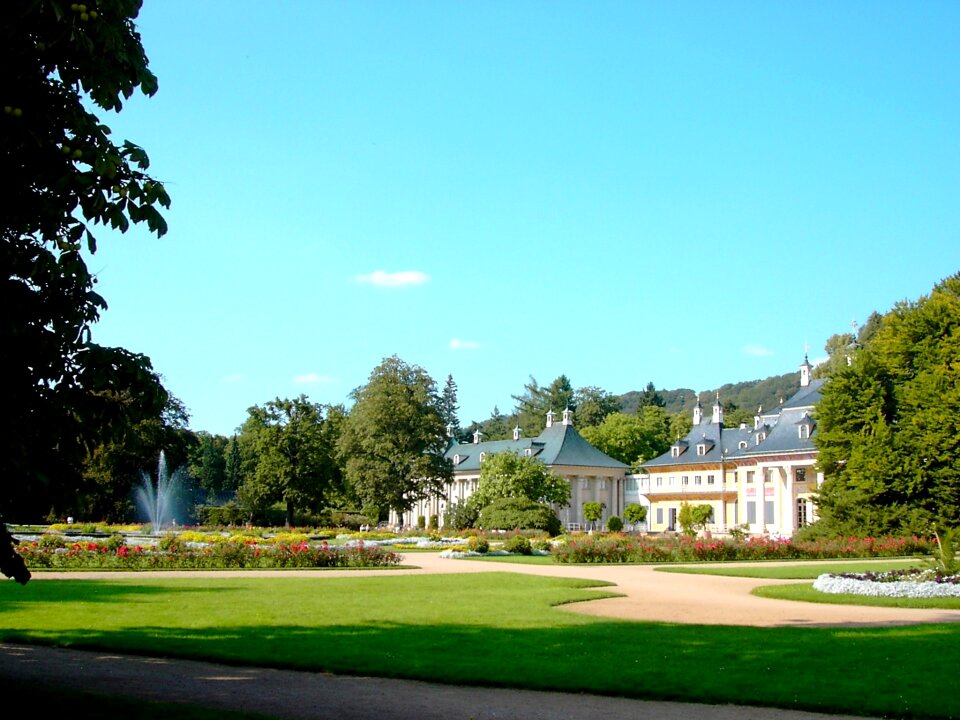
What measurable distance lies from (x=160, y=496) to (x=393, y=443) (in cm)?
1821

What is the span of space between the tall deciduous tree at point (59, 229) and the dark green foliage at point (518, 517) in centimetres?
4346

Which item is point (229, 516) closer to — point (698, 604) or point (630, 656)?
point (698, 604)

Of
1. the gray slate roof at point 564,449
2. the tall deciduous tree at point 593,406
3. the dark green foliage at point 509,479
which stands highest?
the tall deciduous tree at point 593,406

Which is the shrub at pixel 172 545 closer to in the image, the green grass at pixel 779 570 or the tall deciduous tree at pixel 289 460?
the green grass at pixel 779 570

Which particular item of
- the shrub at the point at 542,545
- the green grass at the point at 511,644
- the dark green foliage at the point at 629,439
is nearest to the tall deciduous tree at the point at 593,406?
the dark green foliage at the point at 629,439

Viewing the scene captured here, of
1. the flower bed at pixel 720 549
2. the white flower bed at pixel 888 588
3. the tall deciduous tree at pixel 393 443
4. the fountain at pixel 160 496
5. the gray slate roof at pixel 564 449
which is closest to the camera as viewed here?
the white flower bed at pixel 888 588

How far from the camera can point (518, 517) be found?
1973 inches

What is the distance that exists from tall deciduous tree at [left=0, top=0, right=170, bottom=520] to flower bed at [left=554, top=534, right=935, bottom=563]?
84.8ft

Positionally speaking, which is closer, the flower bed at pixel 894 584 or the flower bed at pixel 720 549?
the flower bed at pixel 894 584

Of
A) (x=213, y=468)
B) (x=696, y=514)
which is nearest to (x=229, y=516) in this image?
(x=696, y=514)

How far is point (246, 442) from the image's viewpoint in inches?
3204

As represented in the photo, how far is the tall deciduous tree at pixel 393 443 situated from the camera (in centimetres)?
6912

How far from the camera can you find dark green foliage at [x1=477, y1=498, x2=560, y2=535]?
1962 inches

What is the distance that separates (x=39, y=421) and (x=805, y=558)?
33.0 metres
